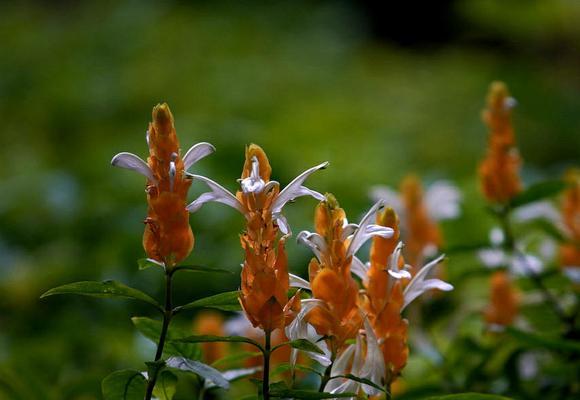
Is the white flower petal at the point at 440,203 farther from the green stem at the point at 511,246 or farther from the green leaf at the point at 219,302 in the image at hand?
the green leaf at the point at 219,302

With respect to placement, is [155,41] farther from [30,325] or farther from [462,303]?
[462,303]

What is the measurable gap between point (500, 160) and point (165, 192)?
2.15 feet

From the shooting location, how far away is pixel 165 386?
0.87 m

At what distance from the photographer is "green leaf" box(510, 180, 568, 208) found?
1.23m

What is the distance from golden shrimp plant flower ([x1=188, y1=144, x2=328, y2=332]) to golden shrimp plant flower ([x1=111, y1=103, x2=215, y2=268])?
22 millimetres

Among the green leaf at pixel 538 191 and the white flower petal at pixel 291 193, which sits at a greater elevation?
the white flower petal at pixel 291 193

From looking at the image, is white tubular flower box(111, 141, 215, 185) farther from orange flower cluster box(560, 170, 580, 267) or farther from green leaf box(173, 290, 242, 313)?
orange flower cluster box(560, 170, 580, 267)

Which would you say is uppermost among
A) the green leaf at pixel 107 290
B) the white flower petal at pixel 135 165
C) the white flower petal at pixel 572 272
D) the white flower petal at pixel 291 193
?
the white flower petal at pixel 135 165

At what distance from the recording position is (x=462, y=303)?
2137mm

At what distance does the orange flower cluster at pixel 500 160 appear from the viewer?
1232mm

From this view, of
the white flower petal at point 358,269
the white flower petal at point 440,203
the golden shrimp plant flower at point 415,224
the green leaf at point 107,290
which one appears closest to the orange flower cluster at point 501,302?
the golden shrimp plant flower at point 415,224

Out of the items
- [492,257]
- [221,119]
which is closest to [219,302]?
[492,257]

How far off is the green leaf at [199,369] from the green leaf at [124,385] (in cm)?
4

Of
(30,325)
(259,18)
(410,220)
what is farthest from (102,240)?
(259,18)
